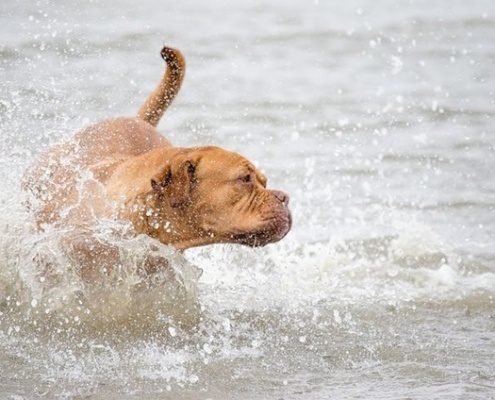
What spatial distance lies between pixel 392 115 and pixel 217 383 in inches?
253

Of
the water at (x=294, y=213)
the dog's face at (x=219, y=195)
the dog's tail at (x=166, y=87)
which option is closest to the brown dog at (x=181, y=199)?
the dog's face at (x=219, y=195)

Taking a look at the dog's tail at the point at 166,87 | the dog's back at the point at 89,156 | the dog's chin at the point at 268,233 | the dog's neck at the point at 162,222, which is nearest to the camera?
the dog's chin at the point at 268,233

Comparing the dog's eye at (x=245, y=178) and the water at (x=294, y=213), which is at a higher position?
the dog's eye at (x=245, y=178)

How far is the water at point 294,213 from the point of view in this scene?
546cm

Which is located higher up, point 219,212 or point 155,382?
point 219,212

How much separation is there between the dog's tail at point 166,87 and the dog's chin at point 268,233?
1.54 meters

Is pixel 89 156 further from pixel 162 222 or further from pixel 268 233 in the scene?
pixel 268 233

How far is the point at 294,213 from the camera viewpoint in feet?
27.8

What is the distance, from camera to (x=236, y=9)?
16500mm

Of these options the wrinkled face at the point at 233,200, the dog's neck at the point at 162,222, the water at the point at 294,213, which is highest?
the wrinkled face at the point at 233,200

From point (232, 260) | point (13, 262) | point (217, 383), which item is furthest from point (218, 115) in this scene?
point (217, 383)

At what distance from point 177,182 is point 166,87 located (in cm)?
169

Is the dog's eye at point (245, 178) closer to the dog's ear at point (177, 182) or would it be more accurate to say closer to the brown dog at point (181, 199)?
the brown dog at point (181, 199)

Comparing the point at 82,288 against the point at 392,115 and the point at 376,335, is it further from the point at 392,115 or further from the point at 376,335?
the point at 392,115
